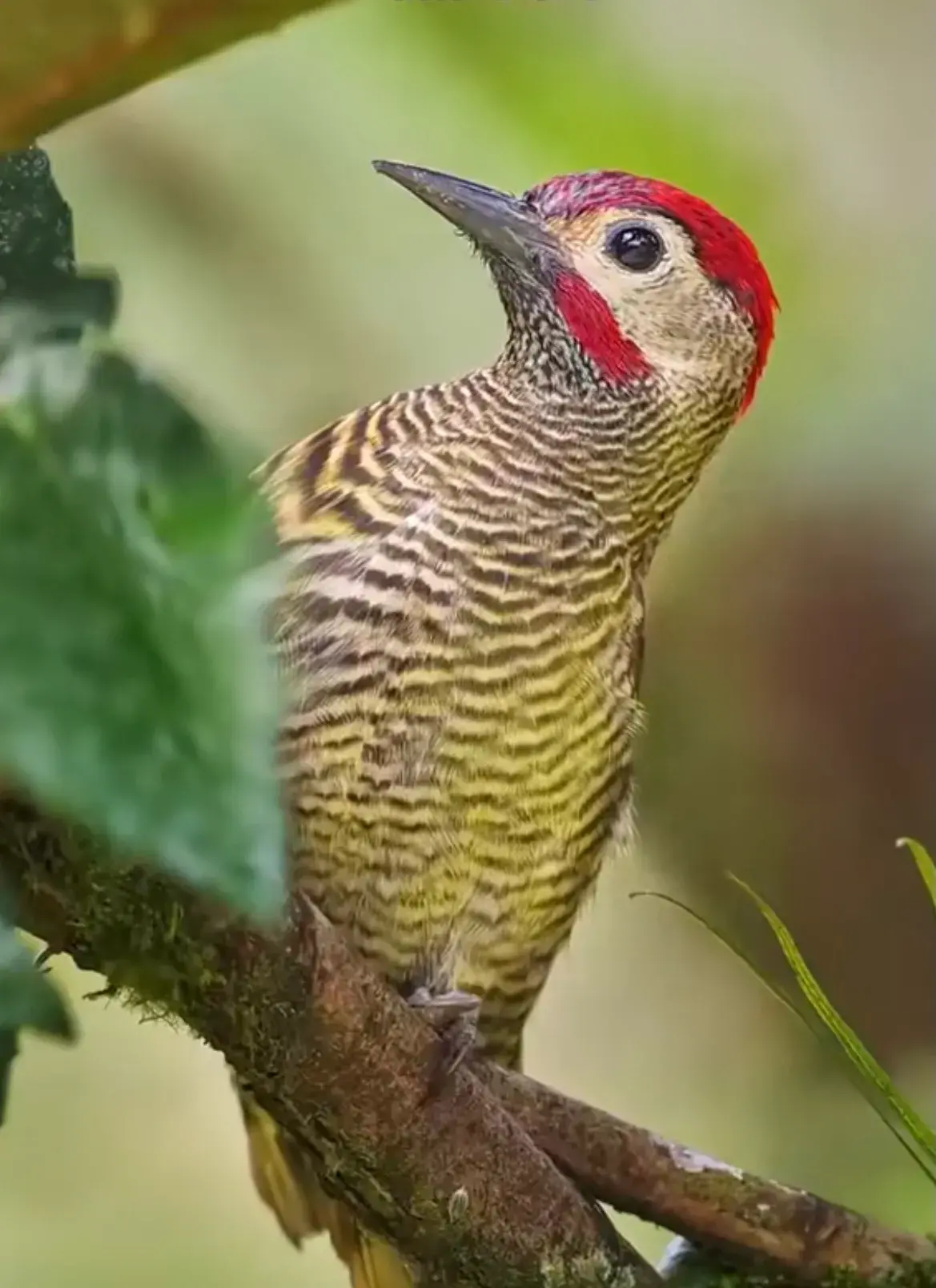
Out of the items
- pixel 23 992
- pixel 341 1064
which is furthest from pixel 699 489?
pixel 23 992

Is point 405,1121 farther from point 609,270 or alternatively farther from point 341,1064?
point 609,270

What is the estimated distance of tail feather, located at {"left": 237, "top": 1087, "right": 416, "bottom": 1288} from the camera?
2.80 ft

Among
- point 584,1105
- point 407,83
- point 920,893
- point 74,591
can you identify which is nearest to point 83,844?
point 74,591

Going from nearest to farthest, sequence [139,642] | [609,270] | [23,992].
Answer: [139,642] < [23,992] < [609,270]

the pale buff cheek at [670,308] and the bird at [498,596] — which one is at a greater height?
the pale buff cheek at [670,308]

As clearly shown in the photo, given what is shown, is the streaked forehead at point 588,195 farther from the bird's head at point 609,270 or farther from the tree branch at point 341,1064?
the tree branch at point 341,1064

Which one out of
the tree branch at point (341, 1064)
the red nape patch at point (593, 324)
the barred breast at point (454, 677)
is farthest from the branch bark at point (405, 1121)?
the red nape patch at point (593, 324)

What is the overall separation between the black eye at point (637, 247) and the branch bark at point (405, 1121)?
0.46 meters

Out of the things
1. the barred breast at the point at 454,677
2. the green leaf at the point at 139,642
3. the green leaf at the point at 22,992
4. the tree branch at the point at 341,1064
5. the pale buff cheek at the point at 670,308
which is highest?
the pale buff cheek at the point at 670,308

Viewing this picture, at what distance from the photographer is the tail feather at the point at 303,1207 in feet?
2.80

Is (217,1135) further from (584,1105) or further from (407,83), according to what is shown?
(407,83)

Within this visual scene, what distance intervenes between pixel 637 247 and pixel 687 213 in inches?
1.5

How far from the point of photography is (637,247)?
0.86 metres

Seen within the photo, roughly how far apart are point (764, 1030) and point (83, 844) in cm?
Result: 87
